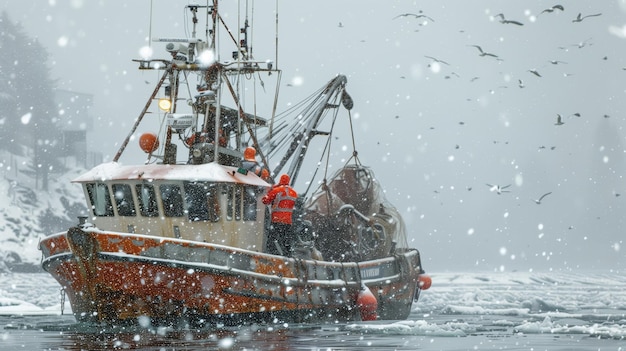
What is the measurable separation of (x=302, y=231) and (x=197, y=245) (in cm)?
492

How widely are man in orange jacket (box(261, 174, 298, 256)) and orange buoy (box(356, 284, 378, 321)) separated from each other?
2258 mm

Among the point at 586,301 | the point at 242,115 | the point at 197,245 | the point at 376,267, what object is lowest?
the point at 586,301

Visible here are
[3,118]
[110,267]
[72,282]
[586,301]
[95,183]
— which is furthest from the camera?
[3,118]

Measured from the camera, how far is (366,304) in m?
19.7

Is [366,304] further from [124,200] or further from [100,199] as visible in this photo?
[100,199]

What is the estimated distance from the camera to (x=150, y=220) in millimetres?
17266

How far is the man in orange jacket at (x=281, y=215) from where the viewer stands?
1802 centimetres

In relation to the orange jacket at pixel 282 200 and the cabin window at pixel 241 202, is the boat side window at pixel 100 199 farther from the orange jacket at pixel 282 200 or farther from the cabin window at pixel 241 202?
the orange jacket at pixel 282 200

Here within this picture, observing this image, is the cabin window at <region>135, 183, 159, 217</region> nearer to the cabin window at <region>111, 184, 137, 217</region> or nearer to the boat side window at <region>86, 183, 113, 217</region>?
the cabin window at <region>111, 184, 137, 217</region>

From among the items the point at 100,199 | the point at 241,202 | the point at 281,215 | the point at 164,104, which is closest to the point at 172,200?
the point at 241,202

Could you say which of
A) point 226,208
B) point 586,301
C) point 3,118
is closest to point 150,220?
point 226,208

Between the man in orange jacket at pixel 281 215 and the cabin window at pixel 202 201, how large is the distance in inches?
47.8

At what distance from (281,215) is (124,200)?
3311mm

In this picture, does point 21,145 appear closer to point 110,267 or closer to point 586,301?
point 586,301
